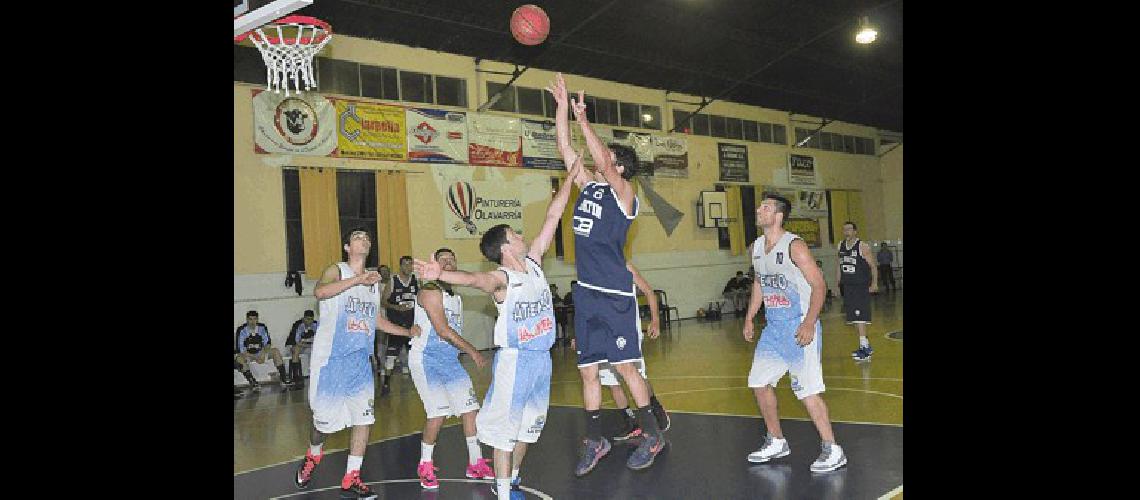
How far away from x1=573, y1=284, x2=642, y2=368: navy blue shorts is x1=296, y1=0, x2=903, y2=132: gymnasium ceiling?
282 inches

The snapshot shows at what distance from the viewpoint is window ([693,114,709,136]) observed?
62.4ft

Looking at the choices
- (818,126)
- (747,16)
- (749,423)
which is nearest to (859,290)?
(749,423)

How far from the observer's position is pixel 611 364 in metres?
5.34

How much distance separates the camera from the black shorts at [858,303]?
10461 mm

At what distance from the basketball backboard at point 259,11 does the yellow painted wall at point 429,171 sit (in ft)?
24.4

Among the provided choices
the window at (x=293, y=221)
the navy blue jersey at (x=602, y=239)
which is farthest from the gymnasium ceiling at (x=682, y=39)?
the navy blue jersey at (x=602, y=239)

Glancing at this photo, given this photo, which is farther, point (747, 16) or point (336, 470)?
point (747, 16)

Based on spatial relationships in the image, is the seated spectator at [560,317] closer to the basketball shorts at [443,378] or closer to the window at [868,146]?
the basketball shorts at [443,378]

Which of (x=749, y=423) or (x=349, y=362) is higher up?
(x=349, y=362)

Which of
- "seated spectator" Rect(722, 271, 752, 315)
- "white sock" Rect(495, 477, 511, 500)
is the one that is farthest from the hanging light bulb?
"white sock" Rect(495, 477, 511, 500)
